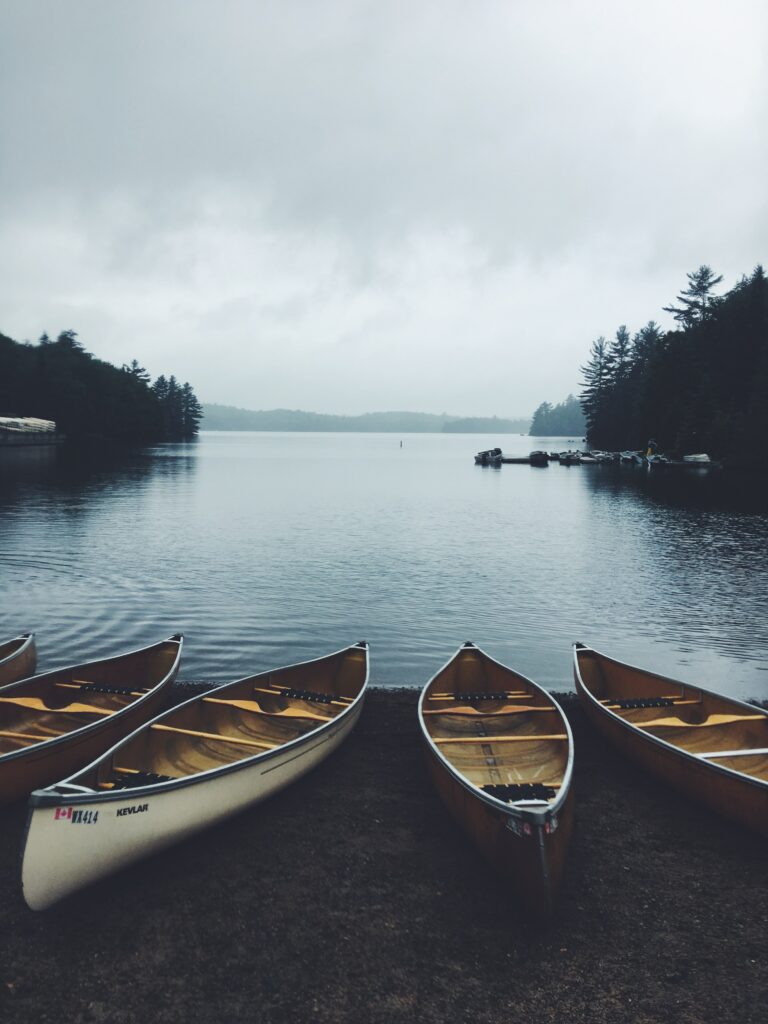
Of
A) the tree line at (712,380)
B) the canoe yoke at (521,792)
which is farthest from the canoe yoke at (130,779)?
the tree line at (712,380)

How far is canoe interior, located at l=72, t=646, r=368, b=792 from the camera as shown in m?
8.62

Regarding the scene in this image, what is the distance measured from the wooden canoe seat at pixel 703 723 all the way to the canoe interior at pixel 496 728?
1.66 metres

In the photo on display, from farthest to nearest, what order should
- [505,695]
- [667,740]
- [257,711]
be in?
1. [505,695]
2. [257,711]
3. [667,740]

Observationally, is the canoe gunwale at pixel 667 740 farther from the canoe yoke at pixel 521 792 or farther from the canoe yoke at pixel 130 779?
the canoe yoke at pixel 130 779

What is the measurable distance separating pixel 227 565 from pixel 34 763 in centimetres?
2157

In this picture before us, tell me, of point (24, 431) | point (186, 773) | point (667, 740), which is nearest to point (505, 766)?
point (667, 740)

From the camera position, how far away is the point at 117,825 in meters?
7.12

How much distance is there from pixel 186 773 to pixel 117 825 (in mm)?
1992

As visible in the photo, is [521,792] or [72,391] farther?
[72,391]

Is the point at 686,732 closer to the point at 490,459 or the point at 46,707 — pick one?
the point at 46,707

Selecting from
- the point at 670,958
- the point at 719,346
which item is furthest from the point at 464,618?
the point at 719,346

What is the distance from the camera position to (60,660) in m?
17.1

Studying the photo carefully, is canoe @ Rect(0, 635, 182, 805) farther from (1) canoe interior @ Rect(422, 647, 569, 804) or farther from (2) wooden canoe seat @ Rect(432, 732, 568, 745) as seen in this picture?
(2) wooden canoe seat @ Rect(432, 732, 568, 745)

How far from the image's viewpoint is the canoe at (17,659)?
13.3m
